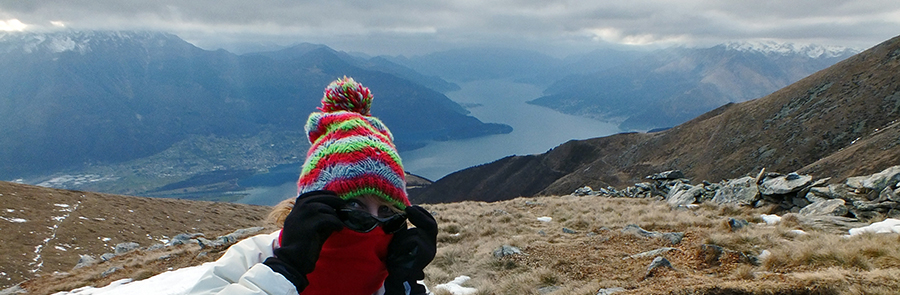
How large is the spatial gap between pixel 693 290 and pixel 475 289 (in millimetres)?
3524

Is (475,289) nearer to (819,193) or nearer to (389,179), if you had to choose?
(389,179)

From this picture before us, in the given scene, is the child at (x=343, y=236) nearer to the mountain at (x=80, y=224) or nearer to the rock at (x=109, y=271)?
the rock at (x=109, y=271)

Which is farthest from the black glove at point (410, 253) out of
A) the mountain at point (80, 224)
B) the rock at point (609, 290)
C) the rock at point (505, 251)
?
the mountain at point (80, 224)

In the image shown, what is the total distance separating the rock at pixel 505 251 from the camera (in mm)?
8180

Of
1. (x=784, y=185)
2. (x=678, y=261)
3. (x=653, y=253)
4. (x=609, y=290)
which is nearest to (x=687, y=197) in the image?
(x=784, y=185)

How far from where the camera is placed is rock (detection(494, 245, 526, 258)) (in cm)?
818

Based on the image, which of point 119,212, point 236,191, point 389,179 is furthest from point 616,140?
point 236,191

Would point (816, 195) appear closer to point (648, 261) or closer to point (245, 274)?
point (648, 261)

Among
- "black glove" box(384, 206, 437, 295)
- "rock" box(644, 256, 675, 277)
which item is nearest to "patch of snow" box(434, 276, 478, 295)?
"rock" box(644, 256, 675, 277)

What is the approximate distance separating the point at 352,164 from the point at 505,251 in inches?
251

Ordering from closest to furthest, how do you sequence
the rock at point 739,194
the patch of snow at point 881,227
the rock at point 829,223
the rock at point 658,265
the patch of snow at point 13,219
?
the rock at point 658,265
the patch of snow at point 881,227
the rock at point 829,223
the rock at point 739,194
the patch of snow at point 13,219

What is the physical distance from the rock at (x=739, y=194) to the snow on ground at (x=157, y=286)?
15.4 metres

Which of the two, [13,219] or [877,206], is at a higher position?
[877,206]

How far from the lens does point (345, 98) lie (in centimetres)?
378
